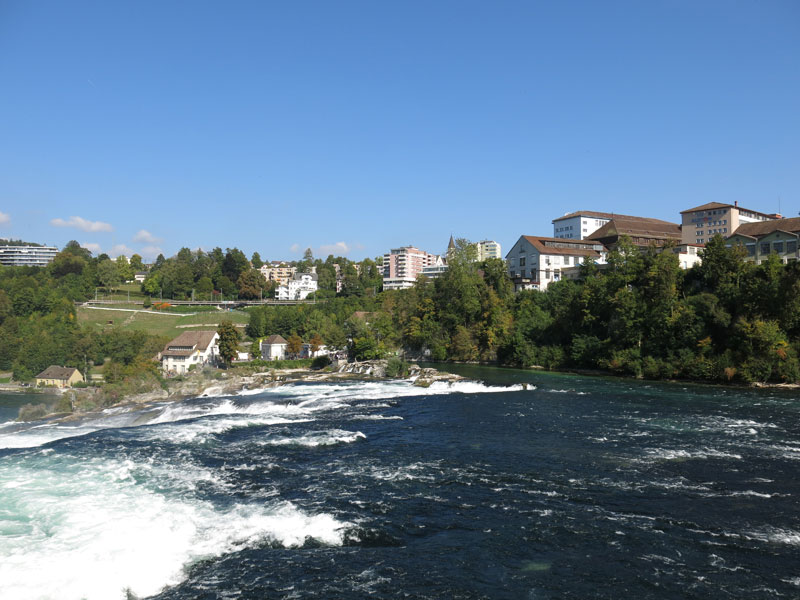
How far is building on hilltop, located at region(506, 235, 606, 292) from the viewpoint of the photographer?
71.5m

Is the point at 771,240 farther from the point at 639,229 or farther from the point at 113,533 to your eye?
the point at 113,533

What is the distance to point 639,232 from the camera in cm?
7719

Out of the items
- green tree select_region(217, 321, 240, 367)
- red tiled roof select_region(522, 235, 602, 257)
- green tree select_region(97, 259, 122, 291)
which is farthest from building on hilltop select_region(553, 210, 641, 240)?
green tree select_region(97, 259, 122, 291)

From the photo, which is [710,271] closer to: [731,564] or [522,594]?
[731,564]

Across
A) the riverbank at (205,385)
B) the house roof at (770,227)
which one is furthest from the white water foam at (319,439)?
the house roof at (770,227)

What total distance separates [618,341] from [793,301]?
13.8m

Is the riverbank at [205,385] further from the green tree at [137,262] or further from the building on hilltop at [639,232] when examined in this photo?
the green tree at [137,262]

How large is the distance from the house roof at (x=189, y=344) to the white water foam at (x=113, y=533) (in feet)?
162

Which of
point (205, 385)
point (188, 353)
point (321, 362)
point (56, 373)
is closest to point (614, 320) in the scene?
point (321, 362)

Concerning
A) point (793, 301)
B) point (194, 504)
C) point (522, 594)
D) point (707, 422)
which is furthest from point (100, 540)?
point (793, 301)

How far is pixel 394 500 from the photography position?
15984mm

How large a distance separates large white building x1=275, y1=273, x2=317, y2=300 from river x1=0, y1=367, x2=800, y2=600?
108 m

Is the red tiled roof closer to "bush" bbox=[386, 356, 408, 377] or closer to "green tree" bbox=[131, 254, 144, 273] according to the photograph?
"bush" bbox=[386, 356, 408, 377]

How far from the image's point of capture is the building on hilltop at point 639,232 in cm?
7500
